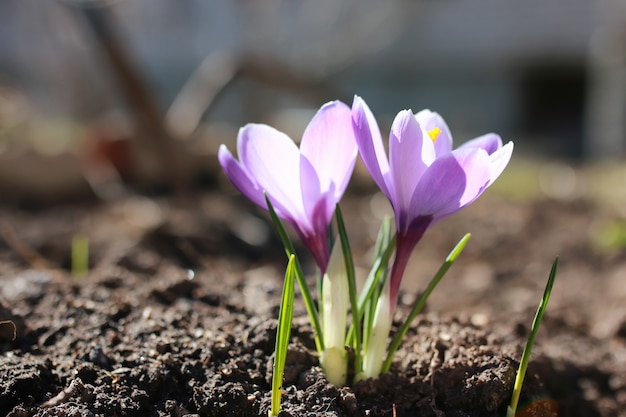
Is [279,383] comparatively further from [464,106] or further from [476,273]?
[464,106]

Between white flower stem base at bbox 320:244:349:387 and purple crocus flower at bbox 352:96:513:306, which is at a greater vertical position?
purple crocus flower at bbox 352:96:513:306

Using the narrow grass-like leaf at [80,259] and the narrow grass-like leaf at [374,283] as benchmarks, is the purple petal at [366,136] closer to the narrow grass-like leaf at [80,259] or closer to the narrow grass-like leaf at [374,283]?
the narrow grass-like leaf at [374,283]

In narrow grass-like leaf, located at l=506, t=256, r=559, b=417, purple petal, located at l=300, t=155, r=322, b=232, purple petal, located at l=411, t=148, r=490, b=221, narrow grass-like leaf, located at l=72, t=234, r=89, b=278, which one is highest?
narrow grass-like leaf, located at l=72, t=234, r=89, b=278

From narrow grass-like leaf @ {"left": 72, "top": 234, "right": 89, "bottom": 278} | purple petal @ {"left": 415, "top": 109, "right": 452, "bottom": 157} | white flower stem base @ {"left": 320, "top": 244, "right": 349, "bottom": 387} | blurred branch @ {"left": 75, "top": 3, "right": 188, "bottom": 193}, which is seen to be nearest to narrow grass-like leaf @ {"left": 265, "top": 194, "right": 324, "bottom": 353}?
white flower stem base @ {"left": 320, "top": 244, "right": 349, "bottom": 387}

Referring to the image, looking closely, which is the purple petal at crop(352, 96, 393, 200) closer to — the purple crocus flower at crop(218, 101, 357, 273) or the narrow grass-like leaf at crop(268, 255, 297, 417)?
the purple crocus flower at crop(218, 101, 357, 273)

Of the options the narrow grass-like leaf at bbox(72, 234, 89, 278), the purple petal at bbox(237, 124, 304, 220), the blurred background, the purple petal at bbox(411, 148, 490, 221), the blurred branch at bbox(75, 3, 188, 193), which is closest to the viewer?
the purple petal at bbox(411, 148, 490, 221)

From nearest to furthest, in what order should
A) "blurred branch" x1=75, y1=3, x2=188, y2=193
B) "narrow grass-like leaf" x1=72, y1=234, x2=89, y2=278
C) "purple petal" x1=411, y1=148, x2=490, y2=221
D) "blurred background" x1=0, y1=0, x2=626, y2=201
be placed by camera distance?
"purple petal" x1=411, y1=148, x2=490, y2=221 < "narrow grass-like leaf" x1=72, y1=234, x2=89, y2=278 < "blurred branch" x1=75, y1=3, x2=188, y2=193 < "blurred background" x1=0, y1=0, x2=626, y2=201

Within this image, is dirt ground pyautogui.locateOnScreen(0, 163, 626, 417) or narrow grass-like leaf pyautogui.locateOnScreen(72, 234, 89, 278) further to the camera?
narrow grass-like leaf pyautogui.locateOnScreen(72, 234, 89, 278)
